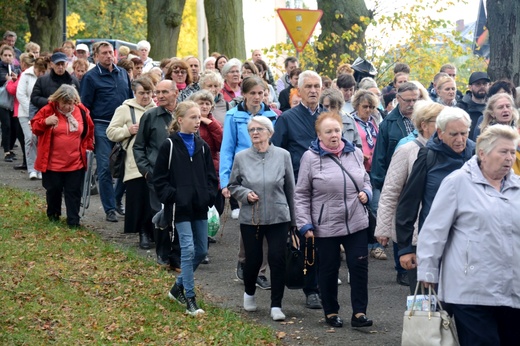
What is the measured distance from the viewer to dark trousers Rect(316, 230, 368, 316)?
992 cm

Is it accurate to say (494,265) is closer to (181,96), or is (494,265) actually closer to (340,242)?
(340,242)

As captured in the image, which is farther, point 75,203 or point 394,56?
point 394,56

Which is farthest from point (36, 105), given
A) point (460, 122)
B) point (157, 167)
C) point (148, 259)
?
point (460, 122)

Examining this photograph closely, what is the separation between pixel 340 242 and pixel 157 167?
1.86m

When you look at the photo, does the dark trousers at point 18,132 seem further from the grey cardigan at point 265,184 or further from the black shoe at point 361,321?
the black shoe at point 361,321

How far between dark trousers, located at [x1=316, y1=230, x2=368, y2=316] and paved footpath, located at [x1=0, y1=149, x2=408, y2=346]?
0.77ft

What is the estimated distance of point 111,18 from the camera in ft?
209

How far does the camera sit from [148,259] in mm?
13156

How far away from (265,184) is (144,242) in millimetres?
3839

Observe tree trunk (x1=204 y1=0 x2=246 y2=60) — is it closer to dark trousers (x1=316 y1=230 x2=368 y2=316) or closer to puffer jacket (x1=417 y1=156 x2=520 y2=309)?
dark trousers (x1=316 y1=230 x2=368 y2=316)

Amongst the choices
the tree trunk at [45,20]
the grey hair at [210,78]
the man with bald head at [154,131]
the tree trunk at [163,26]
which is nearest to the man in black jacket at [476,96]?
the grey hair at [210,78]

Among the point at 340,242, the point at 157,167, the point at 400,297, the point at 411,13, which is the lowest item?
the point at 400,297

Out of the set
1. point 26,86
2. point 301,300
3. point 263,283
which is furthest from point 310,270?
point 26,86

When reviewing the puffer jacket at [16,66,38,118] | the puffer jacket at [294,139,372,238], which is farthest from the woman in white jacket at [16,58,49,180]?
the puffer jacket at [294,139,372,238]
